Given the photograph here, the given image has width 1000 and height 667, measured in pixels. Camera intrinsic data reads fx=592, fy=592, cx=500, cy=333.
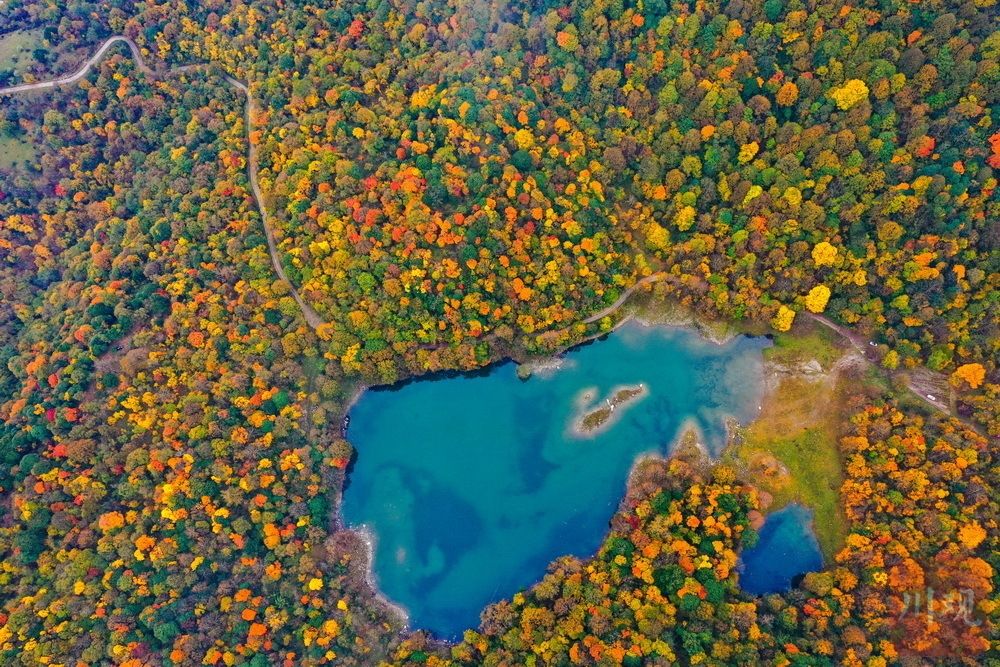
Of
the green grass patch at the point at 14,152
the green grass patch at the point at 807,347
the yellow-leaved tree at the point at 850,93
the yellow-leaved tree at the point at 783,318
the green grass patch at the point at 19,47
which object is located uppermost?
the green grass patch at the point at 19,47

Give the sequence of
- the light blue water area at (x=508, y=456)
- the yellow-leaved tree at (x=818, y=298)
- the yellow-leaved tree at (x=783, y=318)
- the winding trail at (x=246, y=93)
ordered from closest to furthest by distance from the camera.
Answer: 1. the yellow-leaved tree at (x=818, y=298)
2. the light blue water area at (x=508, y=456)
3. the yellow-leaved tree at (x=783, y=318)
4. the winding trail at (x=246, y=93)

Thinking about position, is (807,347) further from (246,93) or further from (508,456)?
(246,93)

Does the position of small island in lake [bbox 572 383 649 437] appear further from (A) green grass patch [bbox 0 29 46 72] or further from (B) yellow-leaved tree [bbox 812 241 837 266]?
(A) green grass patch [bbox 0 29 46 72]

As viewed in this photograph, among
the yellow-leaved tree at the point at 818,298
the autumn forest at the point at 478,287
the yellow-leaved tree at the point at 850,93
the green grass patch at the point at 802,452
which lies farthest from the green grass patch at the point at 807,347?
the yellow-leaved tree at the point at 850,93

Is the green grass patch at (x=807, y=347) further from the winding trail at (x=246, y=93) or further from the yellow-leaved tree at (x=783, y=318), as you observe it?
the winding trail at (x=246, y=93)

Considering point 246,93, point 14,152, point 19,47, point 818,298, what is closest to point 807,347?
point 818,298

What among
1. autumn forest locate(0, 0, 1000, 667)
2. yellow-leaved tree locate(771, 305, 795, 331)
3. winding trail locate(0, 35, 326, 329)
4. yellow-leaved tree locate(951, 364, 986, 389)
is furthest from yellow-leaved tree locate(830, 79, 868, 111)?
winding trail locate(0, 35, 326, 329)
